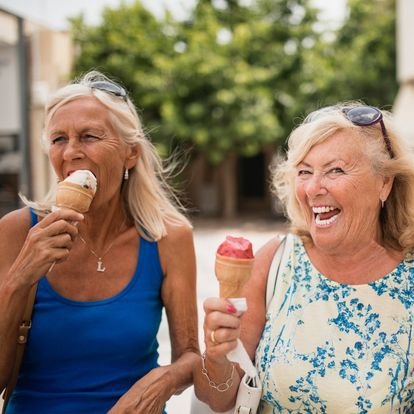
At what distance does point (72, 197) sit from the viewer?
7.45 feet

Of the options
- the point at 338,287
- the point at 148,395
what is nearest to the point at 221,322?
the point at 148,395

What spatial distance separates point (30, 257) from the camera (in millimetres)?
2213

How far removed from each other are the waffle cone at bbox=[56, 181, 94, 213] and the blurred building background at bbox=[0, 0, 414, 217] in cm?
75

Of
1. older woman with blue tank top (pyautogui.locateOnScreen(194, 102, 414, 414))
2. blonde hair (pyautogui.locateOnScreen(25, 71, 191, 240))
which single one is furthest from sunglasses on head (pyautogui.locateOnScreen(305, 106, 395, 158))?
blonde hair (pyautogui.locateOnScreen(25, 71, 191, 240))

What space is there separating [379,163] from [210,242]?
1619cm

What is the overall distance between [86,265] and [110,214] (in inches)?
10.2

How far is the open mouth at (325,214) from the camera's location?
8.02 feet

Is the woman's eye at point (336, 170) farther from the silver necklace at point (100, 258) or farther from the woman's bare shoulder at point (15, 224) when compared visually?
the woman's bare shoulder at point (15, 224)

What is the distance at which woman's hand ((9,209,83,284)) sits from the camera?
2.19 metres

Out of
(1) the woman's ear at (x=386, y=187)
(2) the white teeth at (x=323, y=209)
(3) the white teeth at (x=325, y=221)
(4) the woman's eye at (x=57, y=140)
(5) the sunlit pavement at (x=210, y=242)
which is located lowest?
(5) the sunlit pavement at (x=210, y=242)

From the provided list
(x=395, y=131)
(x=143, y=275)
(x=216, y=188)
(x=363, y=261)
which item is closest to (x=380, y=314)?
(x=363, y=261)

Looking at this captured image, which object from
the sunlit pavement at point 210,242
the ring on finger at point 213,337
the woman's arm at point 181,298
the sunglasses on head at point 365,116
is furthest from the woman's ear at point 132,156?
the sunlit pavement at point 210,242

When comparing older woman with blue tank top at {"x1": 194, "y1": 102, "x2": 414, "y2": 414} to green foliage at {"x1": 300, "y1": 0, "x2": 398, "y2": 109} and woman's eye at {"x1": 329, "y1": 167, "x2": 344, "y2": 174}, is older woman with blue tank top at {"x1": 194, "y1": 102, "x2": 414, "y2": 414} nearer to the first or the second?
woman's eye at {"x1": 329, "y1": 167, "x2": 344, "y2": 174}

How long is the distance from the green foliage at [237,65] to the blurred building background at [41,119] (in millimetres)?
2285
